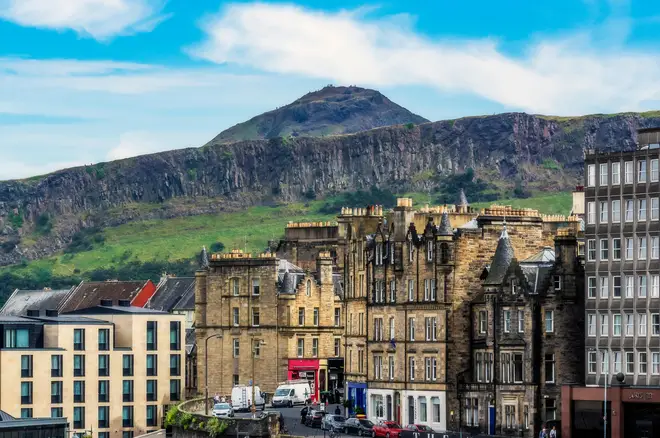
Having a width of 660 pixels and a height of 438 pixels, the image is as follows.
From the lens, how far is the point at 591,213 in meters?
131

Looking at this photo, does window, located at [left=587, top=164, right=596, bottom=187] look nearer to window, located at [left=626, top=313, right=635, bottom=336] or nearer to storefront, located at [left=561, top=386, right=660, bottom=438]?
window, located at [left=626, top=313, right=635, bottom=336]

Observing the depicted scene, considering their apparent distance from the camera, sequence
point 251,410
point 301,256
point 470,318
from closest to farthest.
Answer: point 470,318 → point 251,410 → point 301,256

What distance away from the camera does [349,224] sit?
16738 centimetres

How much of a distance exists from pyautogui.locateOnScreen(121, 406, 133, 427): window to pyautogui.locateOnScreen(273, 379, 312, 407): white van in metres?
27.7

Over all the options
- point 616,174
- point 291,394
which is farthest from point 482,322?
point 291,394

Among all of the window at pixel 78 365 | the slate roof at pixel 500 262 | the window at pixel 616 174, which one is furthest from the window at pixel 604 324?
the window at pixel 78 365

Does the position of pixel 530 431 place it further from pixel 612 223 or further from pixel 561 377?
pixel 612 223

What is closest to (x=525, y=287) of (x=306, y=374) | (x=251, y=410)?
(x=251, y=410)

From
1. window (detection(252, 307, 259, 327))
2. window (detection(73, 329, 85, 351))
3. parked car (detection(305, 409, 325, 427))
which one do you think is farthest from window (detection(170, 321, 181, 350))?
parked car (detection(305, 409, 325, 427))

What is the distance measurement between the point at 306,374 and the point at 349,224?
14.0 metres

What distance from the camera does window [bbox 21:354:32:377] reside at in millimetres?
176500

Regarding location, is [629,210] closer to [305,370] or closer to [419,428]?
[419,428]

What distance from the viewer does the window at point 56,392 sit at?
587 feet

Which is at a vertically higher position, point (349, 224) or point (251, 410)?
point (349, 224)
